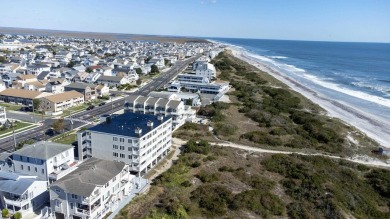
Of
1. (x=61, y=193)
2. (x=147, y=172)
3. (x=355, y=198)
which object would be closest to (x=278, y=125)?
(x=355, y=198)

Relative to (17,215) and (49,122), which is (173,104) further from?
(17,215)

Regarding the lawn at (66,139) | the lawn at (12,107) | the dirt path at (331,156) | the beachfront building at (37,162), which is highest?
the beachfront building at (37,162)

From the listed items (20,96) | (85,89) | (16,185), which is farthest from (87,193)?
(85,89)

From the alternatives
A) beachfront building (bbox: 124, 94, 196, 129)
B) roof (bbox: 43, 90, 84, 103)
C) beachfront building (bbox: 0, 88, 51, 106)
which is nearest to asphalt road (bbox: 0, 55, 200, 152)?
roof (bbox: 43, 90, 84, 103)

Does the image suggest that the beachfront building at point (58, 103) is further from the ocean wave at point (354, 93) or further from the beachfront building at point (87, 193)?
the ocean wave at point (354, 93)

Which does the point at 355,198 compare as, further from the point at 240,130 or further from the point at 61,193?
the point at 61,193

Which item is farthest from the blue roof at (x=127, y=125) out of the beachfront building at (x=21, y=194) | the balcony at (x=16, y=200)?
the balcony at (x=16, y=200)

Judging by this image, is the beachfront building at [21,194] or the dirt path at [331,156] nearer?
the beachfront building at [21,194]
